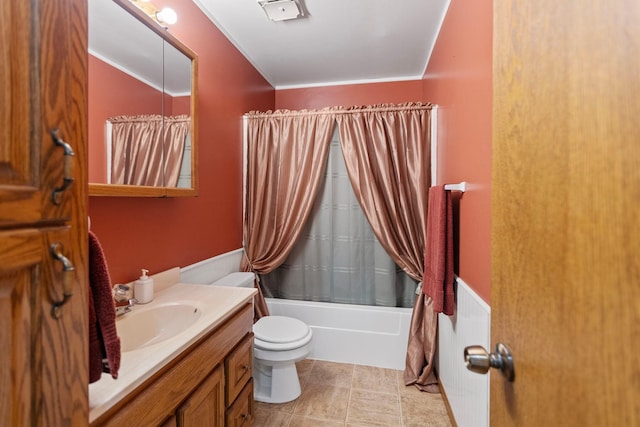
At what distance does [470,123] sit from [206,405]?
169 cm

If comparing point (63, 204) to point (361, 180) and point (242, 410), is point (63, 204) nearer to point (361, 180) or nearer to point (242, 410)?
point (242, 410)

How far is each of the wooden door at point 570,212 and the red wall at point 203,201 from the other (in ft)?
4.79

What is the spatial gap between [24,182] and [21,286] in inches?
6.1

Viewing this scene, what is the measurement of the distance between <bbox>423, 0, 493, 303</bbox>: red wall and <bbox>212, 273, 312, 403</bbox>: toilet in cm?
110

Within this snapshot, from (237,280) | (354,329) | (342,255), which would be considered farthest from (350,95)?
(354,329)

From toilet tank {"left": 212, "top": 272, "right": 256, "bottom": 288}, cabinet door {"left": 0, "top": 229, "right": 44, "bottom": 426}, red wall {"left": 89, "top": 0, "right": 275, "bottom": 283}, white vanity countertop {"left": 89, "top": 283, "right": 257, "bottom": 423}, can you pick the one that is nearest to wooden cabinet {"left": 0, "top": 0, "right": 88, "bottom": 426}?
cabinet door {"left": 0, "top": 229, "right": 44, "bottom": 426}

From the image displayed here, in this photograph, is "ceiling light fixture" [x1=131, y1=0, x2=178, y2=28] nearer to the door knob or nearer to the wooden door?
the wooden door

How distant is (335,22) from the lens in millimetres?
1979

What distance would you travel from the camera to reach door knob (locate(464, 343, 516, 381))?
570 millimetres

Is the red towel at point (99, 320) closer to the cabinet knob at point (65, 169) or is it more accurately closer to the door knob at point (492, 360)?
the cabinet knob at point (65, 169)

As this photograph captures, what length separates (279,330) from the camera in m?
1.91

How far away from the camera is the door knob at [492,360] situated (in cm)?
57

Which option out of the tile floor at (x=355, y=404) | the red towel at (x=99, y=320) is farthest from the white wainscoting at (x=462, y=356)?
the red towel at (x=99, y=320)

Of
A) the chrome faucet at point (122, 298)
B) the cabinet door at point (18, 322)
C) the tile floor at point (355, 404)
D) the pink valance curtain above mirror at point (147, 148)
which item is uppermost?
the pink valance curtain above mirror at point (147, 148)
